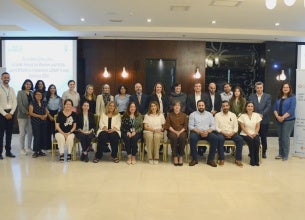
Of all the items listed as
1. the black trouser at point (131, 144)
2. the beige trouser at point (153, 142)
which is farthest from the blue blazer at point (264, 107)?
the black trouser at point (131, 144)

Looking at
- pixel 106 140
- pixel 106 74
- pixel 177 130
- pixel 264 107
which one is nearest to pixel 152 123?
pixel 177 130

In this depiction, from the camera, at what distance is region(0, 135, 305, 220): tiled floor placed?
12.1 feet

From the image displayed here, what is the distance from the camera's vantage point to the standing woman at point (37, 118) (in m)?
6.61

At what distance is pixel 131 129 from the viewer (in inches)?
250

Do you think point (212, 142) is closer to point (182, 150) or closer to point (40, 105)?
point (182, 150)

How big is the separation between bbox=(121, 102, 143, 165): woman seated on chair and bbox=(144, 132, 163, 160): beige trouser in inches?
8.0

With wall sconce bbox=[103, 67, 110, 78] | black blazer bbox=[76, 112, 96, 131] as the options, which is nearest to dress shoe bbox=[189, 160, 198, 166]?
black blazer bbox=[76, 112, 96, 131]

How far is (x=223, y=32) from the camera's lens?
8.87m

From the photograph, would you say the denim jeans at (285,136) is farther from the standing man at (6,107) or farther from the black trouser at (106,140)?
the standing man at (6,107)

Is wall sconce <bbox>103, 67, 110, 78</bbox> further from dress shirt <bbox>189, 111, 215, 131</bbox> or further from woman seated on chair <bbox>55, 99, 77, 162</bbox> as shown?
dress shirt <bbox>189, 111, 215, 131</bbox>

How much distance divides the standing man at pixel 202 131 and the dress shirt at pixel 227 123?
0.15m

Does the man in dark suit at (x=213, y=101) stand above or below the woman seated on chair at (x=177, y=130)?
above

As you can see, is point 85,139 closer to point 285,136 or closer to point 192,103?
point 192,103

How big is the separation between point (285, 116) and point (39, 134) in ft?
15.5
